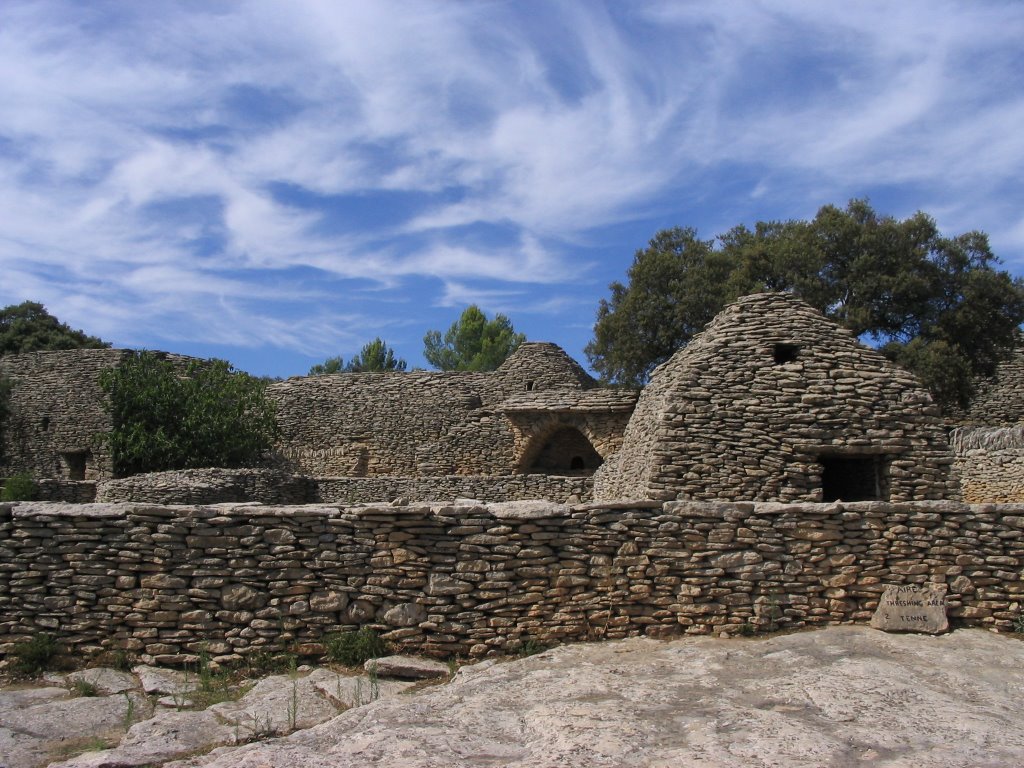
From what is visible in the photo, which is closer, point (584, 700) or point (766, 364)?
point (584, 700)

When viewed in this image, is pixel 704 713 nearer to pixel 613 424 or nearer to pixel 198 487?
pixel 198 487

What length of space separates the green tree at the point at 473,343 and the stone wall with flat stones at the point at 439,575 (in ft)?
112

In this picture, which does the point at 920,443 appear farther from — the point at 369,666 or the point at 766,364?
the point at 369,666

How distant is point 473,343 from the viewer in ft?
142

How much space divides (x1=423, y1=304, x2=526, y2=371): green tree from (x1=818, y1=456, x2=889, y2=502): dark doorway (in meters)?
29.3

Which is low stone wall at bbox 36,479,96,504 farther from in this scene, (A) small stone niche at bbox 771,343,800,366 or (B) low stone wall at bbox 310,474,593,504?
(A) small stone niche at bbox 771,343,800,366

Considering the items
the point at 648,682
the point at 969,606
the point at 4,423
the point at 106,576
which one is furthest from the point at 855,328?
the point at 4,423

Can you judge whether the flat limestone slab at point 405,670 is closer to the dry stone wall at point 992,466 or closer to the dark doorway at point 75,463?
the dry stone wall at point 992,466

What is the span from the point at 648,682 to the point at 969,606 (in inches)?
134

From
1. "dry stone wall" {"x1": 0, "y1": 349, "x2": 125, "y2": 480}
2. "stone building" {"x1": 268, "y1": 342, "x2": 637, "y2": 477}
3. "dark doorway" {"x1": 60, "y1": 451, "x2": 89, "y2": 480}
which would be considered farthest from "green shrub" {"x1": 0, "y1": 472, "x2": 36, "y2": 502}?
"dark doorway" {"x1": 60, "y1": 451, "x2": 89, "y2": 480}

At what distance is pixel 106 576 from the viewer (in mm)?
7152

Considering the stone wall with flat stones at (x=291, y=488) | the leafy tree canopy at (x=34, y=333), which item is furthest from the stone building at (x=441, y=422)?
the leafy tree canopy at (x=34, y=333)

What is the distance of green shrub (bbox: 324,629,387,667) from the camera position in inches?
273

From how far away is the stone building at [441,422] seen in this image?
78.0 ft
